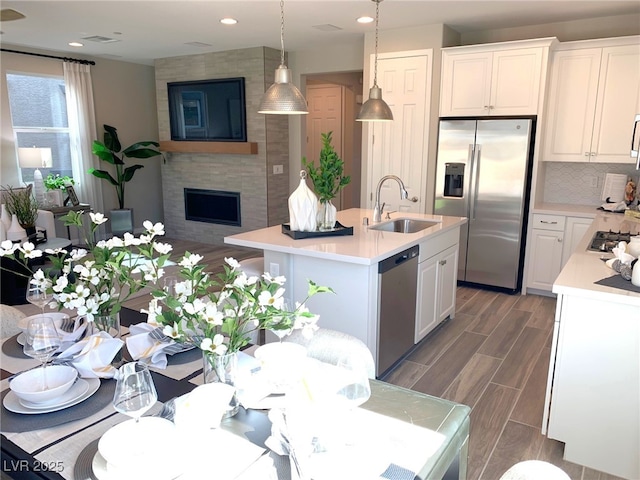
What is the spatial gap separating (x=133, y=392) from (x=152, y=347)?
0.49 m

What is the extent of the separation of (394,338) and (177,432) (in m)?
2.09

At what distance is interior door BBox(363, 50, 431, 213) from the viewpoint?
4.95 m

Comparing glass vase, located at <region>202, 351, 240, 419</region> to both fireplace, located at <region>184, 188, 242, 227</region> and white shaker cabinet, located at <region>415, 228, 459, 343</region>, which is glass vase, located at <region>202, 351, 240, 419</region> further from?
fireplace, located at <region>184, 188, 242, 227</region>

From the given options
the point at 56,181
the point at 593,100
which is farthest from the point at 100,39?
the point at 593,100

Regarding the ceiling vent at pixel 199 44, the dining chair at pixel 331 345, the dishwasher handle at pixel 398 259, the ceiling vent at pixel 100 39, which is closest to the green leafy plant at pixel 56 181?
the ceiling vent at pixel 100 39

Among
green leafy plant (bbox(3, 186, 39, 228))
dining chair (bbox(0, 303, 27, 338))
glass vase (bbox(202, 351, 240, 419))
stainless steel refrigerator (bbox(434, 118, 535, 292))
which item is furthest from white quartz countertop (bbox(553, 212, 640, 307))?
green leafy plant (bbox(3, 186, 39, 228))

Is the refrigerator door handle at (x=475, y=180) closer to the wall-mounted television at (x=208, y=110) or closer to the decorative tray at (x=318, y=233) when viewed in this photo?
the decorative tray at (x=318, y=233)

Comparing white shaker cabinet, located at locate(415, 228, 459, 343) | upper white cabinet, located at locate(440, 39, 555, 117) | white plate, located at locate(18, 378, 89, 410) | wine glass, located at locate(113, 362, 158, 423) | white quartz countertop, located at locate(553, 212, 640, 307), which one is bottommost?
white shaker cabinet, located at locate(415, 228, 459, 343)

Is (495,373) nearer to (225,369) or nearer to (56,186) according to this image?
(225,369)

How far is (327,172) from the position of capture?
300 cm

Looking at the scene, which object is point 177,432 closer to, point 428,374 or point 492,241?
point 428,374

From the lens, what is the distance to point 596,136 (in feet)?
14.6

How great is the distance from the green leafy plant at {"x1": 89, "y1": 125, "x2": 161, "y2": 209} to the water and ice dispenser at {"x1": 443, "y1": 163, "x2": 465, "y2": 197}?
4262 millimetres

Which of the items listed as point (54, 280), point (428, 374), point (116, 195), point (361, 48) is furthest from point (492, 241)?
point (116, 195)
